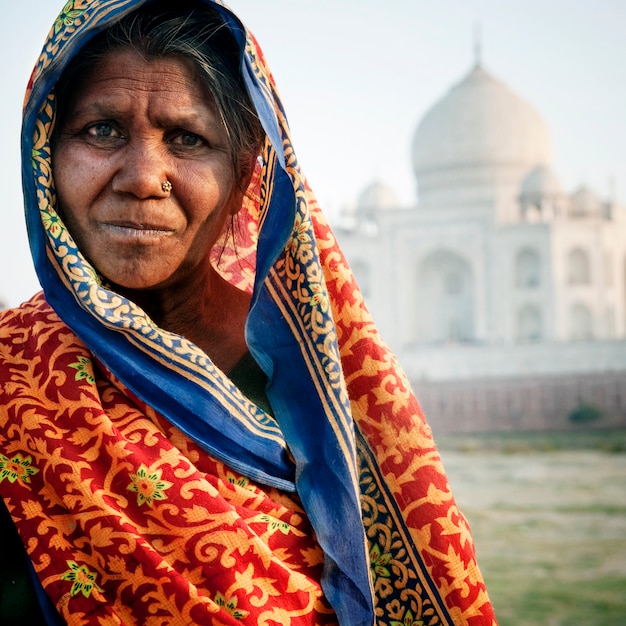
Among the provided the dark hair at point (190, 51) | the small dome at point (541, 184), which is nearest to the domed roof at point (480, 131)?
the small dome at point (541, 184)

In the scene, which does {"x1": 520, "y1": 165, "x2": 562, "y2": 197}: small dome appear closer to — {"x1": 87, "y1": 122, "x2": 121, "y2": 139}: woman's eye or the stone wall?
the stone wall

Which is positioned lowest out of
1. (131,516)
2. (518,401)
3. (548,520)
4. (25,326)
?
(548,520)

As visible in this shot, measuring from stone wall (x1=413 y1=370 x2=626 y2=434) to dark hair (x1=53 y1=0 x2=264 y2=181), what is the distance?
11.4 meters

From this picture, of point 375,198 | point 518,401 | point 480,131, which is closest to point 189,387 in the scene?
point 518,401

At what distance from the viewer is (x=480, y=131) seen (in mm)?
18703

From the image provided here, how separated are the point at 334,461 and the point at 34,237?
29 centimetres

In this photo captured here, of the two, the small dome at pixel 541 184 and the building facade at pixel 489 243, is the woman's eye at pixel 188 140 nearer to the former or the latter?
the building facade at pixel 489 243

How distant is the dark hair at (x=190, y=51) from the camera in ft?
2.49

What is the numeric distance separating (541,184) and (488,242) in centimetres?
213

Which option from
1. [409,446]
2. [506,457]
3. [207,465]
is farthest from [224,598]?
[506,457]

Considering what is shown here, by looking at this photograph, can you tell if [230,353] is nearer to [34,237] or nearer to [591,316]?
[34,237]

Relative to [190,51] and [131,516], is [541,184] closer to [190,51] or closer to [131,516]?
[190,51]

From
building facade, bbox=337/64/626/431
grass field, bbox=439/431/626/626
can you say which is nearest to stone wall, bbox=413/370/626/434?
grass field, bbox=439/431/626/626

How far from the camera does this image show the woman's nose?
28.7 inches
